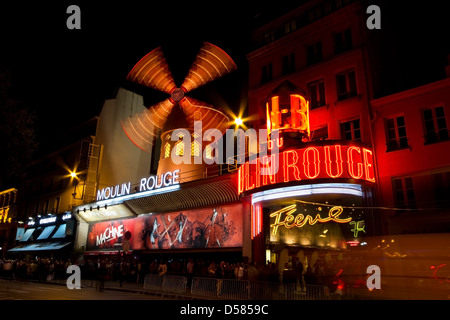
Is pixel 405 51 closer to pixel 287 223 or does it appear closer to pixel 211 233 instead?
pixel 287 223

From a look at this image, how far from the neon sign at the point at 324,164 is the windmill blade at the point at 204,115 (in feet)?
26.8

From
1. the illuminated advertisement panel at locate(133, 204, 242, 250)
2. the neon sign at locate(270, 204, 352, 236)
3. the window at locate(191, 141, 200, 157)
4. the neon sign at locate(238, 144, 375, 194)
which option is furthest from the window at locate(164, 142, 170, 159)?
the neon sign at locate(238, 144, 375, 194)

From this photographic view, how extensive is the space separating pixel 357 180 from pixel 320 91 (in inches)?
212

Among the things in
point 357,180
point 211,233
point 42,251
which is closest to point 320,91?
point 357,180

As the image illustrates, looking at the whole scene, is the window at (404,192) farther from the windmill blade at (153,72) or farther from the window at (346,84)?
the windmill blade at (153,72)

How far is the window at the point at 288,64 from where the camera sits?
56.0 ft

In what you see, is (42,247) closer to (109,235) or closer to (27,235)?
(27,235)

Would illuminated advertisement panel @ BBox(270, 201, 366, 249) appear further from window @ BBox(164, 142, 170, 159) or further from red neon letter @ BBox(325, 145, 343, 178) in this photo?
window @ BBox(164, 142, 170, 159)

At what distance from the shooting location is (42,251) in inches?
1128

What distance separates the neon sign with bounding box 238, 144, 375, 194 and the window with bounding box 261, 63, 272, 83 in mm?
6387

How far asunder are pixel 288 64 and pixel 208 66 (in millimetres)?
A: 5521

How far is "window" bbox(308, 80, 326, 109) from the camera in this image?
1547cm

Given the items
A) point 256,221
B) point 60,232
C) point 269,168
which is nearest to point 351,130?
point 269,168

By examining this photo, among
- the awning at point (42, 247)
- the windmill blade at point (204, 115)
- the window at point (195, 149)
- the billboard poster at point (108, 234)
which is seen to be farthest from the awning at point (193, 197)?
the awning at point (42, 247)
